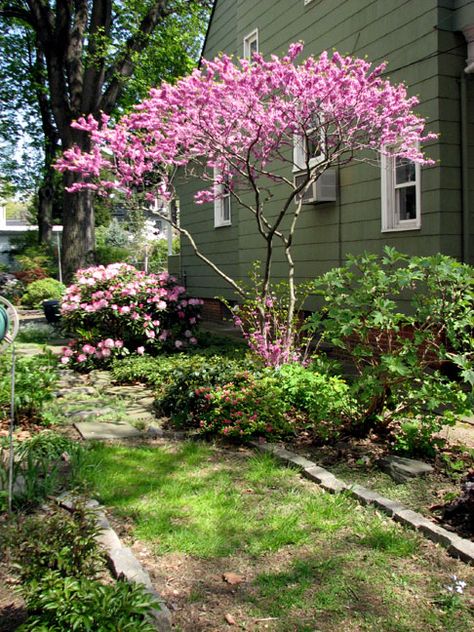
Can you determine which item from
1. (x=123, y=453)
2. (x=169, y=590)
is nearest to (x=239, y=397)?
(x=123, y=453)

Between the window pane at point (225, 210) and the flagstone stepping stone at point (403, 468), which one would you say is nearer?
the flagstone stepping stone at point (403, 468)

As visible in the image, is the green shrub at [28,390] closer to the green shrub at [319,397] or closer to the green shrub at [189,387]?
the green shrub at [189,387]

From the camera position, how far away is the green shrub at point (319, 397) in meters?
4.71

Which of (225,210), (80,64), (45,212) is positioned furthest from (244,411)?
(45,212)

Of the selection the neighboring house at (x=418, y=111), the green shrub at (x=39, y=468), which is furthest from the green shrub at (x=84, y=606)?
the neighboring house at (x=418, y=111)

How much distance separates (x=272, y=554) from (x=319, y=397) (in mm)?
1867

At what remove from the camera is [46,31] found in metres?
13.9

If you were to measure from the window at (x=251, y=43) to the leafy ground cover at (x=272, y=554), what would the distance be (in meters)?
9.84

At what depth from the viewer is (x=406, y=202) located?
7691 millimetres

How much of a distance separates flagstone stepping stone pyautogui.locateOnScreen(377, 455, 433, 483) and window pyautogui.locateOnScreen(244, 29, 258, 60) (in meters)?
9.66

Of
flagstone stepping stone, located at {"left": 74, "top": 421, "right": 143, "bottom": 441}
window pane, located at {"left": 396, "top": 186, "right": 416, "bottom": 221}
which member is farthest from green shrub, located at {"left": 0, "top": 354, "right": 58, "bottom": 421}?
window pane, located at {"left": 396, "top": 186, "right": 416, "bottom": 221}

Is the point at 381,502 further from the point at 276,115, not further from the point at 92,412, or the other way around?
the point at 276,115

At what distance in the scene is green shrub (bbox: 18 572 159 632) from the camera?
2117 mm

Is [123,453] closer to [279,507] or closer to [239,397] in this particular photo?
[239,397]
